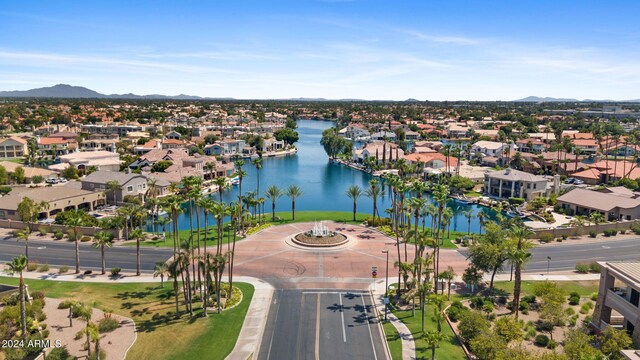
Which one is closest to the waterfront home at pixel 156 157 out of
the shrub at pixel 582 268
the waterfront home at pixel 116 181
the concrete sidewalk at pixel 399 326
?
the waterfront home at pixel 116 181

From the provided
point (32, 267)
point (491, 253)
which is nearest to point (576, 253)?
point (491, 253)

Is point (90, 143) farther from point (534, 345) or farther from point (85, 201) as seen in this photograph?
point (534, 345)

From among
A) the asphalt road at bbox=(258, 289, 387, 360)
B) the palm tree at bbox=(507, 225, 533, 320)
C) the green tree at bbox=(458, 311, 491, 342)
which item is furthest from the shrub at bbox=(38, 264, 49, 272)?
the palm tree at bbox=(507, 225, 533, 320)

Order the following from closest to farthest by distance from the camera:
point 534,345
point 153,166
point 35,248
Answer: point 534,345
point 35,248
point 153,166

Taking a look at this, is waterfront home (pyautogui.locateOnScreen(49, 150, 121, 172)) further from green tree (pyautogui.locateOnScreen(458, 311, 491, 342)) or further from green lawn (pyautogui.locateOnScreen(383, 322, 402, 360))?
green tree (pyautogui.locateOnScreen(458, 311, 491, 342))

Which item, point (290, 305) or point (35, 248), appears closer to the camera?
point (290, 305)

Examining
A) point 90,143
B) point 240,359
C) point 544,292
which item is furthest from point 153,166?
point 544,292

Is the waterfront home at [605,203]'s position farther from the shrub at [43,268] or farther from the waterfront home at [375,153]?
the shrub at [43,268]
